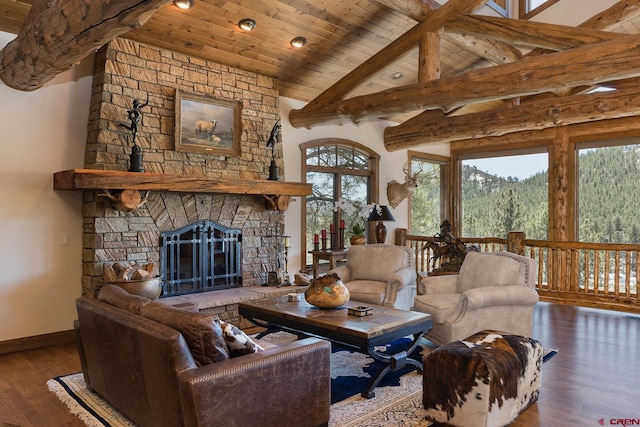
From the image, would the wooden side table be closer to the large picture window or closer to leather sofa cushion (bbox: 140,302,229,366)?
the large picture window

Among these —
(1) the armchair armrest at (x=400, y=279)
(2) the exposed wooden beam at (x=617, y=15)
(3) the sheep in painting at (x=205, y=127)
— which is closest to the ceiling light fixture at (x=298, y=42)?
(3) the sheep in painting at (x=205, y=127)

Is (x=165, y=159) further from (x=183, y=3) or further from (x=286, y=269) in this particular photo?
(x=286, y=269)

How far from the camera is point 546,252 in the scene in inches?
302

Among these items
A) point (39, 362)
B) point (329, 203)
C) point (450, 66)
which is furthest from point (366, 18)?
point (39, 362)

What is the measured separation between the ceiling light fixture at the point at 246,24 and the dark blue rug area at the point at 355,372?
140 inches

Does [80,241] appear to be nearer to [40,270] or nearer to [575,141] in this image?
[40,270]

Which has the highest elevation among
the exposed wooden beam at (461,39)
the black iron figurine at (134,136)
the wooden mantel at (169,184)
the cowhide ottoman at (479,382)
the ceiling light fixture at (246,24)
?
the exposed wooden beam at (461,39)

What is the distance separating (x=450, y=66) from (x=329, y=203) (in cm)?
300

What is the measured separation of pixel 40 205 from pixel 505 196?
25.1 ft

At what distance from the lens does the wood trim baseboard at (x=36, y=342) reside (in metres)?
4.32

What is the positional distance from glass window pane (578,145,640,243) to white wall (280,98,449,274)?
2.76 m

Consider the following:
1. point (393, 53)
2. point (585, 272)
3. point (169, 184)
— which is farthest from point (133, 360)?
point (585, 272)

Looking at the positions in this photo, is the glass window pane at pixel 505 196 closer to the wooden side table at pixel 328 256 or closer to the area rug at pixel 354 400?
the wooden side table at pixel 328 256

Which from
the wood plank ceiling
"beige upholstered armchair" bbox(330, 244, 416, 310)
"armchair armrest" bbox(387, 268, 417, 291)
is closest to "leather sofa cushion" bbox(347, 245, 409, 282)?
"beige upholstered armchair" bbox(330, 244, 416, 310)
